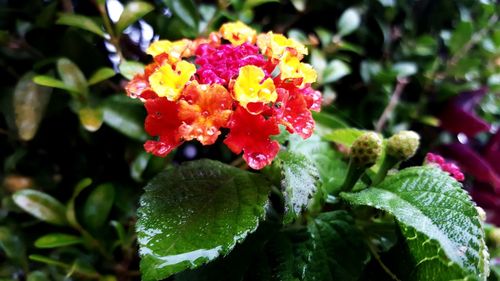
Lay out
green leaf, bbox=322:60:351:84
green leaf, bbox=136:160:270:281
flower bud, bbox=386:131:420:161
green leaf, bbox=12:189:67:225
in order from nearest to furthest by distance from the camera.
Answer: green leaf, bbox=136:160:270:281 → flower bud, bbox=386:131:420:161 → green leaf, bbox=12:189:67:225 → green leaf, bbox=322:60:351:84

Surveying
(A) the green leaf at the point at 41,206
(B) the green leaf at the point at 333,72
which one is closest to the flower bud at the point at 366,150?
(B) the green leaf at the point at 333,72

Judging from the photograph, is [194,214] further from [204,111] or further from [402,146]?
[402,146]

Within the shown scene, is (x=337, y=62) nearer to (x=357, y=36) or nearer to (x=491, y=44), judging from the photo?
(x=357, y=36)

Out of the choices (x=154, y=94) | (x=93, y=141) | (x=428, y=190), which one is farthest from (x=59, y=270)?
(x=428, y=190)

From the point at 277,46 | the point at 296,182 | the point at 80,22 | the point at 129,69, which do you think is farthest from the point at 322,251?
the point at 80,22

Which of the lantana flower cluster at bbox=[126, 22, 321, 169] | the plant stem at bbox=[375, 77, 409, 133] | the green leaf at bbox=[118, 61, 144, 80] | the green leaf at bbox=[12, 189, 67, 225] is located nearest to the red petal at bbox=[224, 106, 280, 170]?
the lantana flower cluster at bbox=[126, 22, 321, 169]

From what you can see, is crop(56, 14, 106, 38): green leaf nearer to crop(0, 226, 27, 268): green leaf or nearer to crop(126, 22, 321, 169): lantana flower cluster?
crop(126, 22, 321, 169): lantana flower cluster

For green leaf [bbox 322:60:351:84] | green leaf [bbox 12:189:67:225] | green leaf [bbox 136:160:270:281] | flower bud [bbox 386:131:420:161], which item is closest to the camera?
green leaf [bbox 136:160:270:281]

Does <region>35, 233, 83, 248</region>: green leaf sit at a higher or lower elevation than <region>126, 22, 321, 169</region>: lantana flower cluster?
lower
